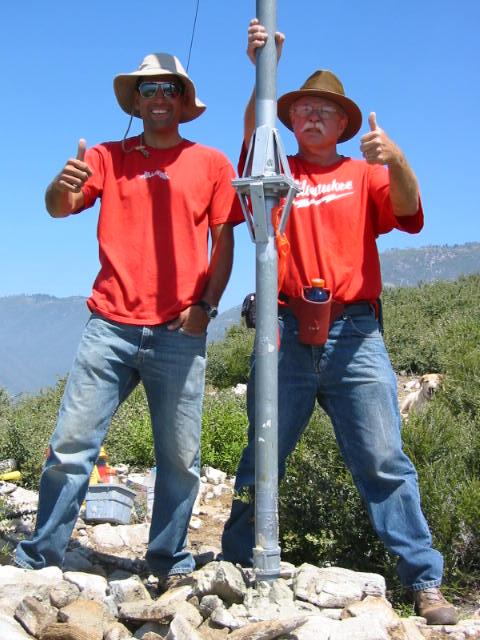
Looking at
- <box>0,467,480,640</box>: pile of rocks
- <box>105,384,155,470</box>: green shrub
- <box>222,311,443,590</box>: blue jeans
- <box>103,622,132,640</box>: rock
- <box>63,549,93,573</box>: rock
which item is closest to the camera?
<box>0,467,480,640</box>: pile of rocks

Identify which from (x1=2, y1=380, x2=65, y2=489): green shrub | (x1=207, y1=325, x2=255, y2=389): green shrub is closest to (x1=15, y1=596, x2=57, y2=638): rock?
(x1=2, y1=380, x2=65, y2=489): green shrub

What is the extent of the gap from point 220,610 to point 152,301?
5.39 ft

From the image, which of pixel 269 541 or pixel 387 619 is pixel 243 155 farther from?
pixel 387 619

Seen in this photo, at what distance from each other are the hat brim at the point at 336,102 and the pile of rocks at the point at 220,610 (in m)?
2.35

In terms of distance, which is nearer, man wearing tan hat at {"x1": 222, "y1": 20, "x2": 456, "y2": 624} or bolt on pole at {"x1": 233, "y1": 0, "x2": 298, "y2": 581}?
bolt on pole at {"x1": 233, "y1": 0, "x2": 298, "y2": 581}

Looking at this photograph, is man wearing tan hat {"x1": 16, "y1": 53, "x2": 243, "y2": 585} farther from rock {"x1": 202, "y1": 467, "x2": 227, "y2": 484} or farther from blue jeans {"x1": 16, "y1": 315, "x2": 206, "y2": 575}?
rock {"x1": 202, "y1": 467, "x2": 227, "y2": 484}

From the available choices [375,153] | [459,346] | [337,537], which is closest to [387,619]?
[337,537]

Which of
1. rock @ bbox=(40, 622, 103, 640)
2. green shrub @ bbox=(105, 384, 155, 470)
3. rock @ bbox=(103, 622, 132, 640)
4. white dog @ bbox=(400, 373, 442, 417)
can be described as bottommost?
rock @ bbox=(103, 622, 132, 640)

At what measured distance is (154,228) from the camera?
14.2 ft

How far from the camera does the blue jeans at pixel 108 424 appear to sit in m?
4.14

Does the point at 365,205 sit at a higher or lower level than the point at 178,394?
higher

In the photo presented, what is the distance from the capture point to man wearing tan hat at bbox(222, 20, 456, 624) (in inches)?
157

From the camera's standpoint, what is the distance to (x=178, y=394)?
14.0ft

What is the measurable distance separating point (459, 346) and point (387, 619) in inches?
232
